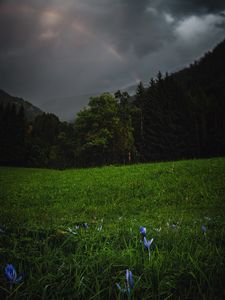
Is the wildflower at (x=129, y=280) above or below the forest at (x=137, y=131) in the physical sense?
below

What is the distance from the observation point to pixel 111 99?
5200 centimetres

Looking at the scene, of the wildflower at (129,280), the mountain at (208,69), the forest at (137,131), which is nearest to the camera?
the wildflower at (129,280)

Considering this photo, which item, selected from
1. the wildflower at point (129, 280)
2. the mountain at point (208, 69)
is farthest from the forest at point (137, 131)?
the mountain at point (208, 69)

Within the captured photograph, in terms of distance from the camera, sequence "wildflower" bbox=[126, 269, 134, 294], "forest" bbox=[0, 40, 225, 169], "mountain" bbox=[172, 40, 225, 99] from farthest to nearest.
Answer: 1. "mountain" bbox=[172, 40, 225, 99]
2. "forest" bbox=[0, 40, 225, 169]
3. "wildflower" bbox=[126, 269, 134, 294]

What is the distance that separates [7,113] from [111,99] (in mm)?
34478

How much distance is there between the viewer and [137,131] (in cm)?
5947

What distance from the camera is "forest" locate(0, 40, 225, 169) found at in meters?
50.8

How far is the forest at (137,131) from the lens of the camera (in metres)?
50.8

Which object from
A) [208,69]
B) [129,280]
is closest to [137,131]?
[129,280]

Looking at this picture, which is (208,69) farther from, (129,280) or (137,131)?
(129,280)

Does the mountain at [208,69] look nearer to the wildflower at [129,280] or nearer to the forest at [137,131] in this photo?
the forest at [137,131]

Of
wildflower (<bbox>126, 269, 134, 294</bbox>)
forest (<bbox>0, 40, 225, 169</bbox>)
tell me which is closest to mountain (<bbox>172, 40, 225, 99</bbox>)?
forest (<bbox>0, 40, 225, 169</bbox>)

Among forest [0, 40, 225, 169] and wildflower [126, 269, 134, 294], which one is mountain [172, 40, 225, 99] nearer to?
forest [0, 40, 225, 169]

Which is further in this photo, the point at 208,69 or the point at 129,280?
the point at 208,69
